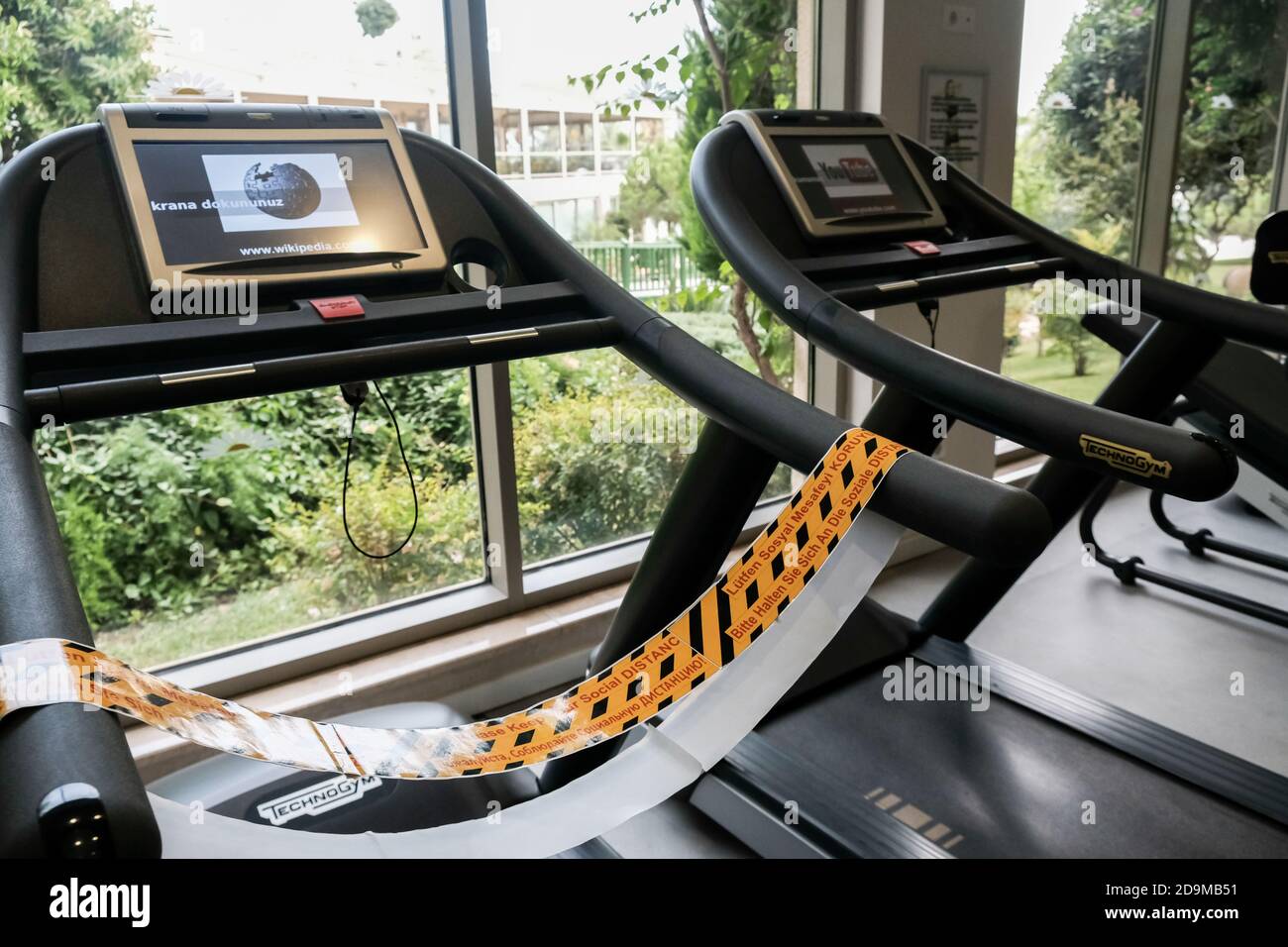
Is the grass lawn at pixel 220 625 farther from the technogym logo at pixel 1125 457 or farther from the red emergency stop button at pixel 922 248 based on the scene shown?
the technogym logo at pixel 1125 457

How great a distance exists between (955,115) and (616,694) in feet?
8.95

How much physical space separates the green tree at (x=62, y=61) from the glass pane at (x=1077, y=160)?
3.13 metres

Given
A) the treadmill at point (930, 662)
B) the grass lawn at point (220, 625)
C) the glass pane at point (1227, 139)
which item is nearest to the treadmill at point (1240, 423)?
the treadmill at point (930, 662)

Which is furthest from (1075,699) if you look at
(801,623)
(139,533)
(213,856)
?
(139,533)

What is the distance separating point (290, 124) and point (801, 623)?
1059mm

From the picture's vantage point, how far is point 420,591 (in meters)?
2.78

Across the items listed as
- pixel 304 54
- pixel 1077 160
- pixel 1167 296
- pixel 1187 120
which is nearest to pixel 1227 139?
pixel 1187 120

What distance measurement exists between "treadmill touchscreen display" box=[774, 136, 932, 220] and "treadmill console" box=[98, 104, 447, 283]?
914 millimetres

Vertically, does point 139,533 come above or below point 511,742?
below

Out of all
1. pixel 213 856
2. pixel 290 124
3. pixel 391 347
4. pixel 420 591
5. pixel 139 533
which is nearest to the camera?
pixel 213 856

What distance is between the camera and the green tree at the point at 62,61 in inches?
79.1
